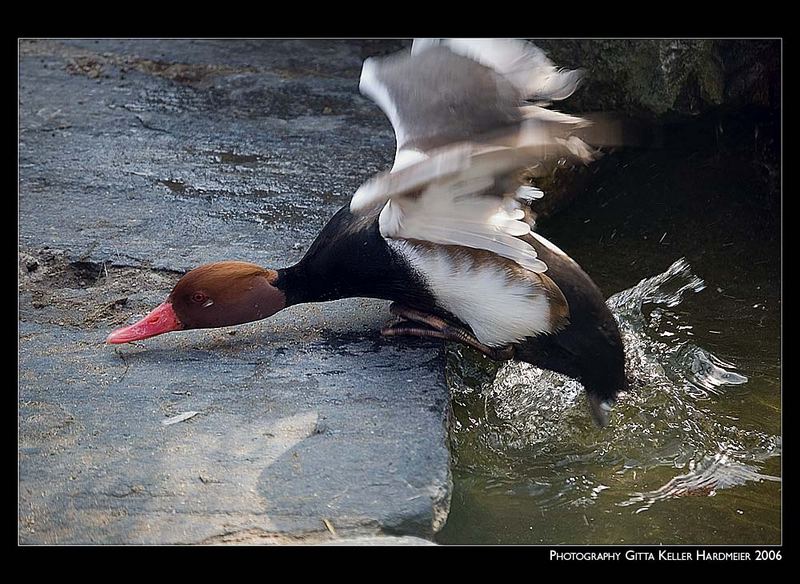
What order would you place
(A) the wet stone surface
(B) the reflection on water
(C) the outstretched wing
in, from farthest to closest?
(B) the reflection on water
(C) the outstretched wing
(A) the wet stone surface

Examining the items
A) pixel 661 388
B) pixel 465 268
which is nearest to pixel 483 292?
pixel 465 268

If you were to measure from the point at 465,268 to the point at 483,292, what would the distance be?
89 mm

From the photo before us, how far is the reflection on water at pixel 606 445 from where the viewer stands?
8.76 ft

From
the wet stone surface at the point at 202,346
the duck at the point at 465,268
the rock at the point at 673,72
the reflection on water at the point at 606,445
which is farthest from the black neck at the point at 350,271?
the rock at the point at 673,72

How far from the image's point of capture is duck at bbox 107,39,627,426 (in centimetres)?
273

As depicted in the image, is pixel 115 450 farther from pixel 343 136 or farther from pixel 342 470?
pixel 343 136

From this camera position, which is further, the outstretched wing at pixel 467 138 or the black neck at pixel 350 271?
the black neck at pixel 350 271

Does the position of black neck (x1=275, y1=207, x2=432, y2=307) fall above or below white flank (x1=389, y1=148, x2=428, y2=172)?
below

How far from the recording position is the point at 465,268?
2842 mm

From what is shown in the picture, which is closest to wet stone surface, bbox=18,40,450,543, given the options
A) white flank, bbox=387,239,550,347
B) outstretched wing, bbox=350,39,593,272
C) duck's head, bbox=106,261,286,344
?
duck's head, bbox=106,261,286,344

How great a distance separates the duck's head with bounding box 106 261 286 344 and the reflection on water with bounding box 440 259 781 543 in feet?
2.15

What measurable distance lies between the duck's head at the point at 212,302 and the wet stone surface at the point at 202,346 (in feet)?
0.27

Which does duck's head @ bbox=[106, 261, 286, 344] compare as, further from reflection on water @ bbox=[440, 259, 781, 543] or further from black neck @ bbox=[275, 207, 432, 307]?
reflection on water @ bbox=[440, 259, 781, 543]

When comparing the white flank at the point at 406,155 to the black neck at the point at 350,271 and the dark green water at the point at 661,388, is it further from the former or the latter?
the dark green water at the point at 661,388
